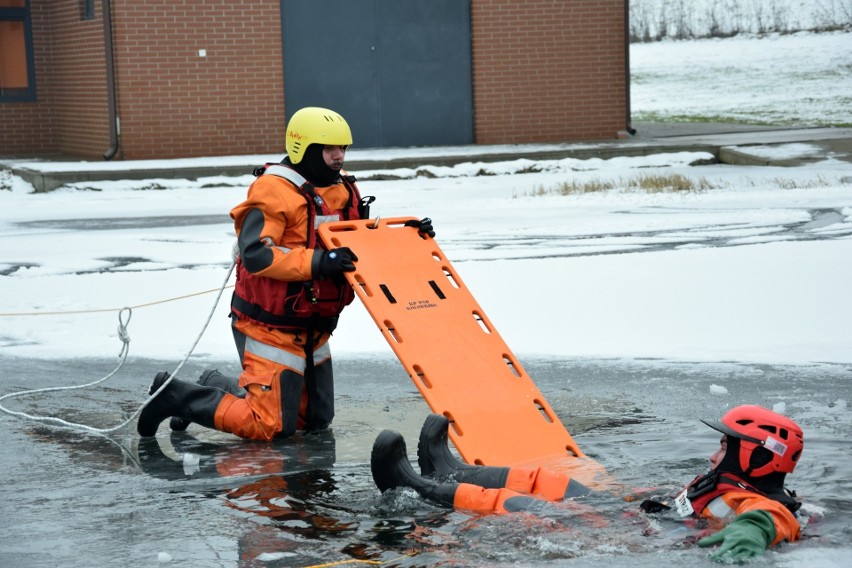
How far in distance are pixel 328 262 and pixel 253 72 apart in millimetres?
16121

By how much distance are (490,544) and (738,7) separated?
57.8m

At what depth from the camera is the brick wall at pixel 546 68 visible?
75.0 feet

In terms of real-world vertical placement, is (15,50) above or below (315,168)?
above

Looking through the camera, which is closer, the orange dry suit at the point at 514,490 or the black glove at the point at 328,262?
the orange dry suit at the point at 514,490

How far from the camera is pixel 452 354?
20.7 feet

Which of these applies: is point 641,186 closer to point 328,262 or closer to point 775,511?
point 328,262

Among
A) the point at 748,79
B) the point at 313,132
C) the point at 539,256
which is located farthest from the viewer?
the point at 748,79

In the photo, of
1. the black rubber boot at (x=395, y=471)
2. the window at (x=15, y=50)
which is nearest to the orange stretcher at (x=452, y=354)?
the black rubber boot at (x=395, y=471)

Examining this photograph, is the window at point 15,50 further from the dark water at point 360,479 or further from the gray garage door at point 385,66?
the dark water at point 360,479

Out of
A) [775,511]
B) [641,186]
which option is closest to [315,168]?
[775,511]

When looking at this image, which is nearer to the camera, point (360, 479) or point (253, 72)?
point (360, 479)

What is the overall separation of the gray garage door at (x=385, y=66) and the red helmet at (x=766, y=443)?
17593 millimetres

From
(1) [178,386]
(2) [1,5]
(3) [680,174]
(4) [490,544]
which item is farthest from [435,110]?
(4) [490,544]

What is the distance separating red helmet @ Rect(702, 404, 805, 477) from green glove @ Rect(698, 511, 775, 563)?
246 millimetres
